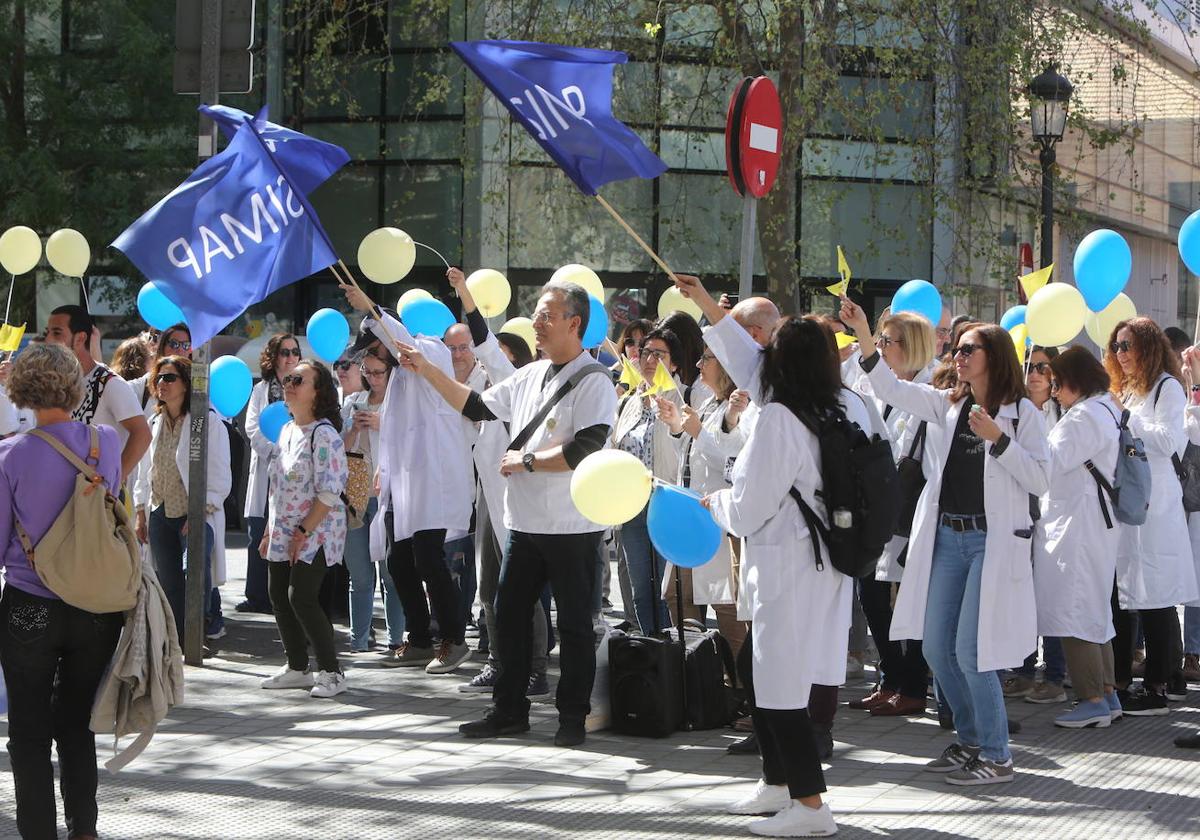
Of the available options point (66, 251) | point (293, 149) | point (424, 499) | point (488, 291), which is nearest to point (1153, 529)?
point (424, 499)

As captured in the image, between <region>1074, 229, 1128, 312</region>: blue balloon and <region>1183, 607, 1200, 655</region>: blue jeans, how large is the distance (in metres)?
2.04

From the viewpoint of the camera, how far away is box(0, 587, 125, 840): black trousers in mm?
5453

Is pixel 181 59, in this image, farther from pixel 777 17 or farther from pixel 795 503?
pixel 777 17

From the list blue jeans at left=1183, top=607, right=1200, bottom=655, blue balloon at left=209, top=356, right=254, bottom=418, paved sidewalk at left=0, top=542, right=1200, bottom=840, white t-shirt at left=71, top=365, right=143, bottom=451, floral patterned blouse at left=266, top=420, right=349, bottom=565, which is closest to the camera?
paved sidewalk at left=0, top=542, right=1200, bottom=840

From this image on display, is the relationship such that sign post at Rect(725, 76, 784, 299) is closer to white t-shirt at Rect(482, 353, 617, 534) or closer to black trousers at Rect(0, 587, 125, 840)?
white t-shirt at Rect(482, 353, 617, 534)

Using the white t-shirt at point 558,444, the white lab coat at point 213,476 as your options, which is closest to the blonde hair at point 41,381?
the white t-shirt at point 558,444

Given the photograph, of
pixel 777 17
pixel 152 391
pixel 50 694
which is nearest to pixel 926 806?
pixel 50 694

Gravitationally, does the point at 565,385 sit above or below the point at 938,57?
below

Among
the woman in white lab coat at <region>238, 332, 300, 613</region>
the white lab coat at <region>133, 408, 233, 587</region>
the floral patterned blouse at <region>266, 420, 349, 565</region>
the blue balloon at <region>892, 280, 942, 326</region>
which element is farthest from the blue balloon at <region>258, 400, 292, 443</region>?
the blue balloon at <region>892, 280, 942, 326</region>

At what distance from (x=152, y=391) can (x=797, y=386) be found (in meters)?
5.47

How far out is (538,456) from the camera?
755 centimetres

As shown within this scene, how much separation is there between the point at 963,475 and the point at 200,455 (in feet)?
15.9

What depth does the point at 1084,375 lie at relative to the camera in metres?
8.02

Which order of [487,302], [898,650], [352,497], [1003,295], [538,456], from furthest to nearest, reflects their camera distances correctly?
1. [1003,295]
2. [487,302]
3. [352,497]
4. [898,650]
5. [538,456]
